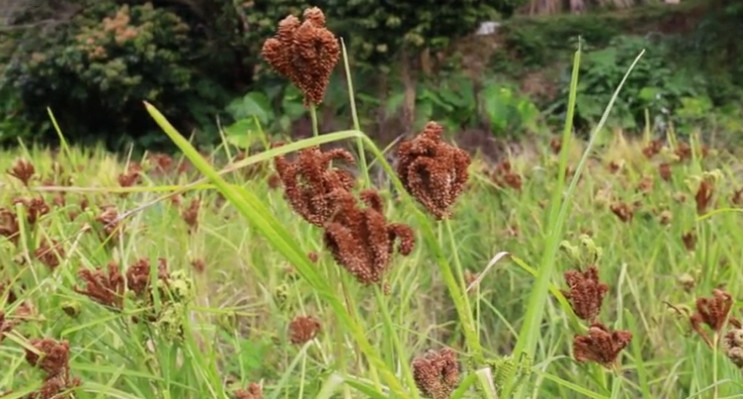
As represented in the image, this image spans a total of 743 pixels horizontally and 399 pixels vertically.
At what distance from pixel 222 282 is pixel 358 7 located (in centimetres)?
483

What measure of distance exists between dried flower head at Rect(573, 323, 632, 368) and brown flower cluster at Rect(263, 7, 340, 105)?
0.94ft

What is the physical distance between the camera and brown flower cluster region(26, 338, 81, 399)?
77 centimetres

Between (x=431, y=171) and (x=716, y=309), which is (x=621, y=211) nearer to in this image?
(x=716, y=309)

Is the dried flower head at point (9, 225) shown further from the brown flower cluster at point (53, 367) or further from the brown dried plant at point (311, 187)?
the brown dried plant at point (311, 187)

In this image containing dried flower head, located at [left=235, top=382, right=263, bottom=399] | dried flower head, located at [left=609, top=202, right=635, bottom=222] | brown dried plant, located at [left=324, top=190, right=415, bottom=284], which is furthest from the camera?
dried flower head, located at [left=609, top=202, right=635, bottom=222]

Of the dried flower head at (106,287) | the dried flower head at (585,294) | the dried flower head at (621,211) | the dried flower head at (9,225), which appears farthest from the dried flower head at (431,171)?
the dried flower head at (621,211)

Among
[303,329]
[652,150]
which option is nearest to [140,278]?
[303,329]

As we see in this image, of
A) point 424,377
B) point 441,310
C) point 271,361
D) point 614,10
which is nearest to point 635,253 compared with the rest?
point 441,310

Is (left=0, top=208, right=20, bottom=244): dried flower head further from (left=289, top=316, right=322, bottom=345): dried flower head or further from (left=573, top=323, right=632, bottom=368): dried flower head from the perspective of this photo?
(left=573, top=323, right=632, bottom=368): dried flower head

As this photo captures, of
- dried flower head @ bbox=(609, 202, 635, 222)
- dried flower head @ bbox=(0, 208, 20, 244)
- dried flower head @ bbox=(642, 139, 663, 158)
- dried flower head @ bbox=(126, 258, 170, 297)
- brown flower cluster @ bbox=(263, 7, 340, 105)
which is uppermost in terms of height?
brown flower cluster @ bbox=(263, 7, 340, 105)

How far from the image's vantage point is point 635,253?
180cm

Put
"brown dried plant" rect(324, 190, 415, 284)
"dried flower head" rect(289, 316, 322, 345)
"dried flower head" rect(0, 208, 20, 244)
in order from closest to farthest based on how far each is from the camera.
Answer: "brown dried plant" rect(324, 190, 415, 284)
"dried flower head" rect(289, 316, 322, 345)
"dried flower head" rect(0, 208, 20, 244)

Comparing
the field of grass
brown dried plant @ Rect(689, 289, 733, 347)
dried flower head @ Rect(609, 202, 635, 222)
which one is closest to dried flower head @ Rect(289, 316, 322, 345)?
the field of grass

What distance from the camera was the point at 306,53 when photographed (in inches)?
25.3
